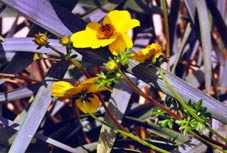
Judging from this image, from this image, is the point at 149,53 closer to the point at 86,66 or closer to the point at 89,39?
the point at 89,39

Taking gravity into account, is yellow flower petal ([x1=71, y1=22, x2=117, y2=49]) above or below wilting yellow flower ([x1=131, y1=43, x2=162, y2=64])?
above

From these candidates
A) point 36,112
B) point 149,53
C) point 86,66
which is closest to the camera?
point 149,53

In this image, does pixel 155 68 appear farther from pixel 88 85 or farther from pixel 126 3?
pixel 126 3

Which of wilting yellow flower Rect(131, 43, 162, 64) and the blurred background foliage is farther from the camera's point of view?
the blurred background foliage

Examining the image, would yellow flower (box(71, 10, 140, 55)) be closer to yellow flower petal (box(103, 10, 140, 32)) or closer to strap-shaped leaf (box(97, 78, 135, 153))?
yellow flower petal (box(103, 10, 140, 32))

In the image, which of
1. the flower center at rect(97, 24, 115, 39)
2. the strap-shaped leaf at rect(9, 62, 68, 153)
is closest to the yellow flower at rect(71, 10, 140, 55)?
the flower center at rect(97, 24, 115, 39)

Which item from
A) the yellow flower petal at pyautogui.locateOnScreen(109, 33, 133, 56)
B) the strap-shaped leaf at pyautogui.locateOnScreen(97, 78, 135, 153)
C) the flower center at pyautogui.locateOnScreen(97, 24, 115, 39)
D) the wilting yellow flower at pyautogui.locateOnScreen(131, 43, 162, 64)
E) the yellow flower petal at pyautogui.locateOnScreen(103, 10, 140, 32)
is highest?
the yellow flower petal at pyautogui.locateOnScreen(103, 10, 140, 32)

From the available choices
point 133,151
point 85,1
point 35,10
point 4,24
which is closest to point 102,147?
point 133,151

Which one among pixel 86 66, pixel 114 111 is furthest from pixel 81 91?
pixel 86 66
